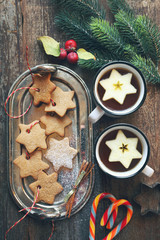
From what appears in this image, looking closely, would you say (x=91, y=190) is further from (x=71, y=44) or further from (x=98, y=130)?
(x=71, y=44)

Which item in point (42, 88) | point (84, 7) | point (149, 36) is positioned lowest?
point (42, 88)

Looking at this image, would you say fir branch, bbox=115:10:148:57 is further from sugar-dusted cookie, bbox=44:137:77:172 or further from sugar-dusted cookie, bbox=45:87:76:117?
sugar-dusted cookie, bbox=44:137:77:172

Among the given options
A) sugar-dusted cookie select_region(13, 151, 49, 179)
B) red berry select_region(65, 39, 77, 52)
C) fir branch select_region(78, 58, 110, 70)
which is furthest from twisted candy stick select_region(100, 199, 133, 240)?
red berry select_region(65, 39, 77, 52)

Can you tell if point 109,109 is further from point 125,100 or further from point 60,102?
point 60,102

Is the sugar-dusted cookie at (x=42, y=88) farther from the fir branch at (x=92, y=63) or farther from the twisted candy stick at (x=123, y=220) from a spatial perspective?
the twisted candy stick at (x=123, y=220)

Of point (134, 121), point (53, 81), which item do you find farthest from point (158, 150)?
point (53, 81)

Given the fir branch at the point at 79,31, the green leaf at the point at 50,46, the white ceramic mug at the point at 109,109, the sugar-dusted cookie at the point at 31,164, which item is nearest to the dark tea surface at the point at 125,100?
the white ceramic mug at the point at 109,109

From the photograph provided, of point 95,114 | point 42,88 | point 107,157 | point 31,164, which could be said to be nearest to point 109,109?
point 95,114
